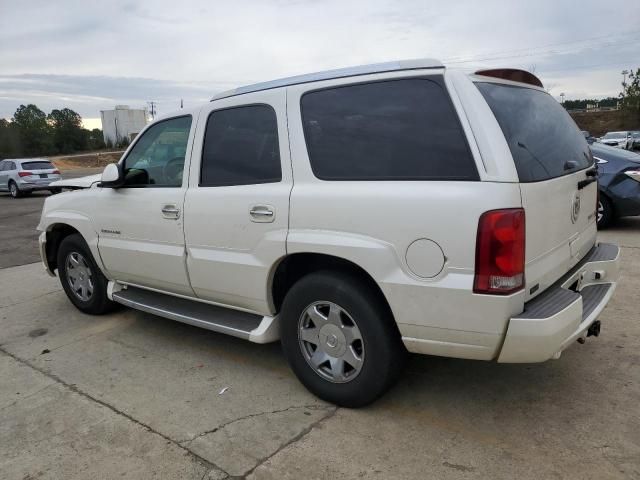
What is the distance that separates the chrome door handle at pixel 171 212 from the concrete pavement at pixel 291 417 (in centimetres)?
112

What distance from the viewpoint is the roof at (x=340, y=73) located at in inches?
112

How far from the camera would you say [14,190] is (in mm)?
21266

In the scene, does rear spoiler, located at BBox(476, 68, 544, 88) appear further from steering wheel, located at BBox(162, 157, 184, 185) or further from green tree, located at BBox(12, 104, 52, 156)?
green tree, located at BBox(12, 104, 52, 156)

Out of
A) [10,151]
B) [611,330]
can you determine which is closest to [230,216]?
[611,330]

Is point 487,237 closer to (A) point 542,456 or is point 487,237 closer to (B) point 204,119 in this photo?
(A) point 542,456

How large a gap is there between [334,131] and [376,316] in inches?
43.0

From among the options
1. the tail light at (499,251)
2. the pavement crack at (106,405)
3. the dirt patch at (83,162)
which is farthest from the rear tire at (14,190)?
the dirt patch at (83,162)

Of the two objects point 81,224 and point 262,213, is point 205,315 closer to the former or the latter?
point 262,213

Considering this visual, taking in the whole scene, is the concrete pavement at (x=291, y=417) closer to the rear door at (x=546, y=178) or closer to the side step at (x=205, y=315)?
the side step at (x=205, y=315)

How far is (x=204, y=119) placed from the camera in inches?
150

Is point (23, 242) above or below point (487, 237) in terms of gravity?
below

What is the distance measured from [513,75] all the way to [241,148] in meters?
1.76

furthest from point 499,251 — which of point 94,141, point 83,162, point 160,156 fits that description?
point 94,141

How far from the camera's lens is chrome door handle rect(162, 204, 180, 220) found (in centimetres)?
381
